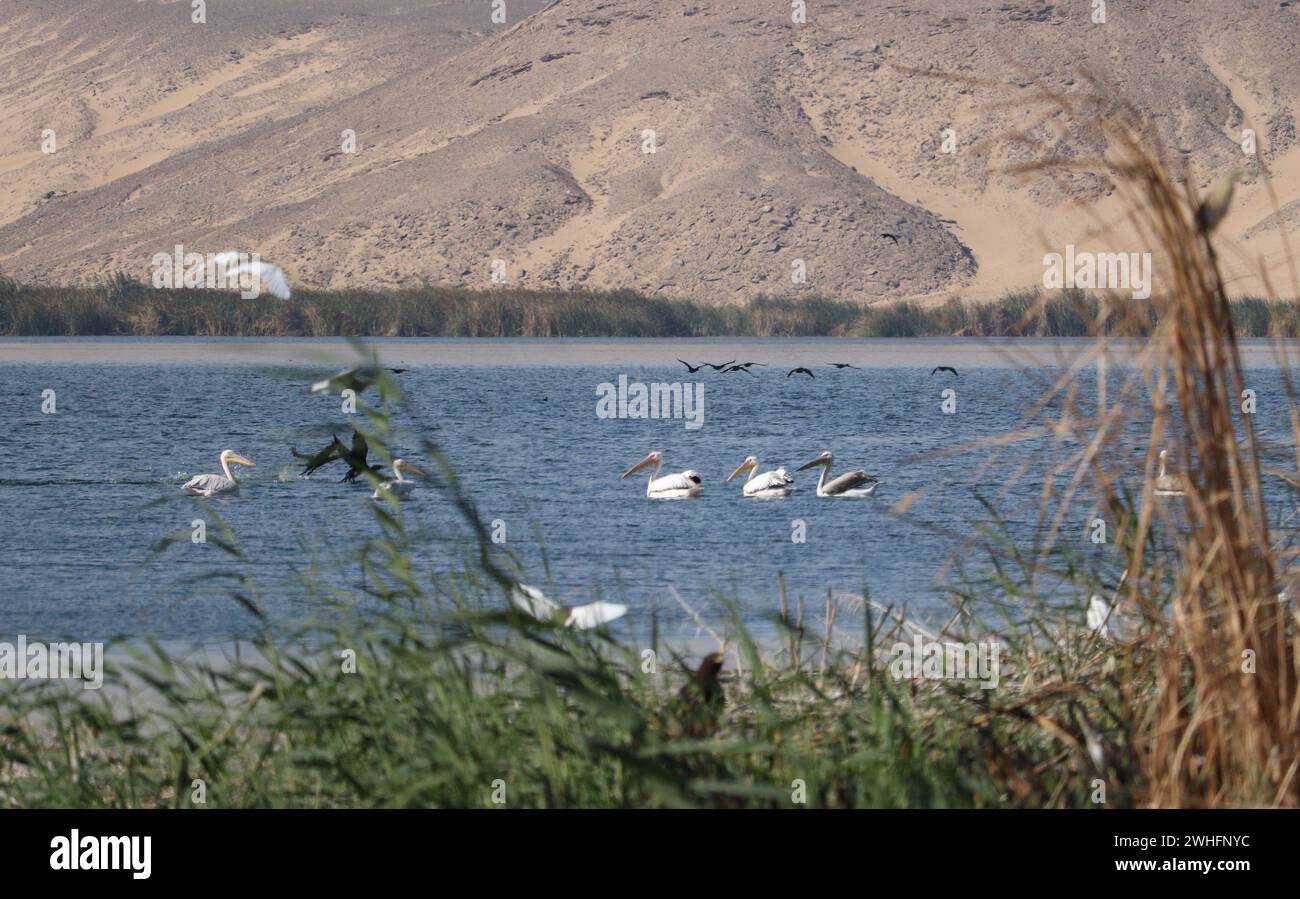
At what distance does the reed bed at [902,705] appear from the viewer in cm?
314

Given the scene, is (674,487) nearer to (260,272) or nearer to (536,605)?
(536,605)

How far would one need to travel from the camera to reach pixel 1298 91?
8081 centimetres

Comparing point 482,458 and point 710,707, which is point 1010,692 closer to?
point 710,707

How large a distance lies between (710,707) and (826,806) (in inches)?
15.7

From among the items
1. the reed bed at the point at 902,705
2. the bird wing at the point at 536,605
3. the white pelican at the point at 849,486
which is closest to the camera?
the reed bed at the point at 902,705

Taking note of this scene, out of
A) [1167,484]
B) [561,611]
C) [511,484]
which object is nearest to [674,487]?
[511,484]

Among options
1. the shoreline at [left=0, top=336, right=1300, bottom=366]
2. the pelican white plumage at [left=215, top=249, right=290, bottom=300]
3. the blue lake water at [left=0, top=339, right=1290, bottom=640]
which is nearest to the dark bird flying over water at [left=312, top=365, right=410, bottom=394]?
the blue lake water at [left=0, top=339, right=1290, bottom=640]

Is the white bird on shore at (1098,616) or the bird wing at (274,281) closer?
the bird wing at (274,281)

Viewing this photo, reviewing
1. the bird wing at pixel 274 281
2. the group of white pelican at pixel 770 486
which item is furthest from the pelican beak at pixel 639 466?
the bird wing at pixel 274 281

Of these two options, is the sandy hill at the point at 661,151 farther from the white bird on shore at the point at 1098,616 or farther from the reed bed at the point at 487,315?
the white bird on shore at the point at 1098,616

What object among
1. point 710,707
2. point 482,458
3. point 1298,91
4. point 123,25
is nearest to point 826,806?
point 710,707

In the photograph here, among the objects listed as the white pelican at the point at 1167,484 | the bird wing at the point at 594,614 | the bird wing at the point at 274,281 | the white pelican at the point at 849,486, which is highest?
the bird wing at the point at 274,281

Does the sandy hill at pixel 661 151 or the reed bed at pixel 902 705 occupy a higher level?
the sandy hill at pixel 661 151

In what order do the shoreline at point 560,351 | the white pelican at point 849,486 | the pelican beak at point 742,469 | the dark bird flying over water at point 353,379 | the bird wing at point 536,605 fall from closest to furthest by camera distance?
the dark bird flying over water at point 353,379, the bird wing at point 536,605, the white pelican at point 849,486, the pelican beak at point 742,469, the shoreline at point 560,351
